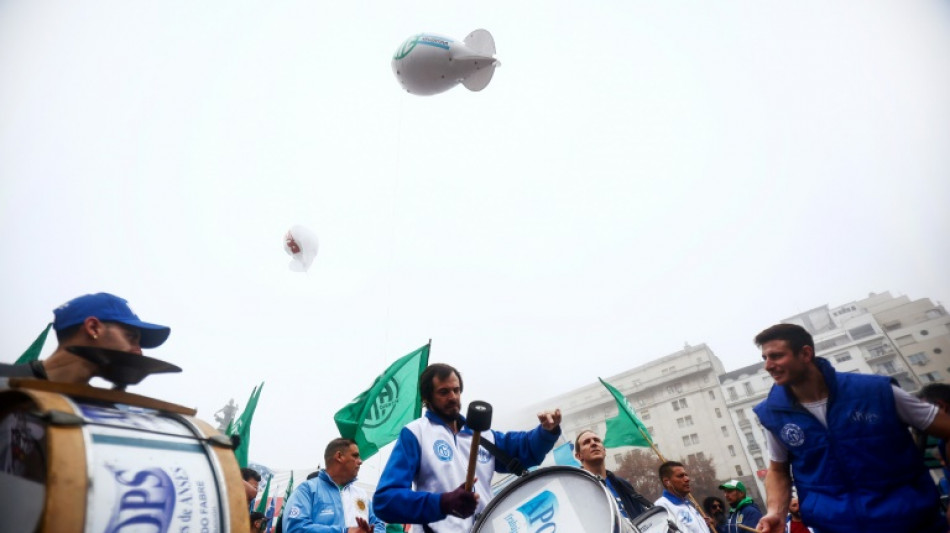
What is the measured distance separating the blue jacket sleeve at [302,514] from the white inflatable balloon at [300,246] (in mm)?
7323

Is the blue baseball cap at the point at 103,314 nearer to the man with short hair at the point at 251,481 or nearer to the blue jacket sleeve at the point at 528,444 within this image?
the blue jacket sleeve at the point at 528,444

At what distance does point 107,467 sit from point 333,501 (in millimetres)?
3542

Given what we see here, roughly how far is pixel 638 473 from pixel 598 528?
51549 mm

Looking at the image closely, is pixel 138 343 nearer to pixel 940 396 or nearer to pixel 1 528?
pixel 1 528

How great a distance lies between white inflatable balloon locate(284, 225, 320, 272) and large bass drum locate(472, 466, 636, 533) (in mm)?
9613

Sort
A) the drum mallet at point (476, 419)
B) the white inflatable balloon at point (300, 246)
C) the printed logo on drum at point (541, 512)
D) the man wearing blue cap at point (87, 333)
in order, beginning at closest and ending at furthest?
the man wearing blue cap at point (87, 333) < the printed logo on drum at point (541, 512) < the drum mallet at point (476, 419) < the white inflatable balloon at point (300, 246)

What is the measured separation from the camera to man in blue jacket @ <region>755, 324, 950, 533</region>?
2.28 metres

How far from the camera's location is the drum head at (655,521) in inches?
126

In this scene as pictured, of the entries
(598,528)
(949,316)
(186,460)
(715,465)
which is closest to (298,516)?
(186,460)

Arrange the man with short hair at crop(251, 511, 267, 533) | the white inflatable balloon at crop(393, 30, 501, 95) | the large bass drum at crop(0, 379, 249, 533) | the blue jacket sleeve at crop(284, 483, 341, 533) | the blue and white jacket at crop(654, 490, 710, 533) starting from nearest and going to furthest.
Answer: the large bass drum at crop(0, 379, 249, 533) < the blue jacket sleeve at crop(284, 483, 341, 533) < the blue and white jacket at crop(654, 490, 710, 533) < the man with short hair at crop(251, 511, 267, 533) < the white inflatable balloon at crop(393, 30, 501, 95)

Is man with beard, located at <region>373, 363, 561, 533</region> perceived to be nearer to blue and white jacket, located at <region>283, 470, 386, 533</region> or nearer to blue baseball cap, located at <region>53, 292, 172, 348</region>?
blue baseball cap, located at <region>53, 292, 172, 348</region>

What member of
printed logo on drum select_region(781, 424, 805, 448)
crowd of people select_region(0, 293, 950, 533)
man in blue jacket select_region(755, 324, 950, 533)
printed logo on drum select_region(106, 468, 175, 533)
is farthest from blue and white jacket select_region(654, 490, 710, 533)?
printed logo on drum select_region(106, 468, 175, 533)

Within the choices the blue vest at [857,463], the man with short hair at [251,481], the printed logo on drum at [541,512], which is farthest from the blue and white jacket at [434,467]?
the man with short hair at [251,481]

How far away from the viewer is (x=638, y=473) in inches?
1800
